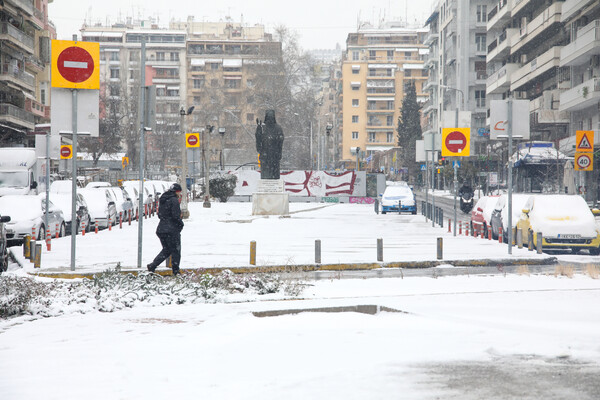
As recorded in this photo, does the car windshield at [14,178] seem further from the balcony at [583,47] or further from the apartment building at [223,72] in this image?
the apartment building at [223,72]

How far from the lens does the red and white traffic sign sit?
13.3m

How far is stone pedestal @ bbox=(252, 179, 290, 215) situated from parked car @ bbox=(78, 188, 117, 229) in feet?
27.7

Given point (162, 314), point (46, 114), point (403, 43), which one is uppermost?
point (403, 43)

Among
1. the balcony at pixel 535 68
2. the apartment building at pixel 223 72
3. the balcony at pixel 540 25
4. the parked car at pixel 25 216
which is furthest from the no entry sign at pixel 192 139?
the apartment building at pixel 223 72

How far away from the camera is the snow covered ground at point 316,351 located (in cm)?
593

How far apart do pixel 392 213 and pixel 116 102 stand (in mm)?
50836

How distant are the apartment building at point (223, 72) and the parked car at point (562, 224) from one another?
6201 cm

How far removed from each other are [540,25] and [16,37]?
3852 cm

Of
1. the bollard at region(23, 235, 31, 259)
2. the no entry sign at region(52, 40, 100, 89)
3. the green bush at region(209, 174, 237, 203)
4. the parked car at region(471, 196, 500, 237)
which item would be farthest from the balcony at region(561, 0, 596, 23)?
the no entry sign at region(52, 40, 100, 89)

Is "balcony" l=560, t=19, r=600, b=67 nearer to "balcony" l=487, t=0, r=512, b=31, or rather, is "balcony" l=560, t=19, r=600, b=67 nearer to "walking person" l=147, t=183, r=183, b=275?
"balcony" l=487, t=0, r=512, b=31

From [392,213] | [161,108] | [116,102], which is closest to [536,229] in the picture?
[392,213]

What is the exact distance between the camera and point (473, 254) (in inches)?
711

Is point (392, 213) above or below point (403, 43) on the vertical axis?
below

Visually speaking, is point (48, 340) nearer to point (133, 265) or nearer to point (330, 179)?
point (133, 265)
